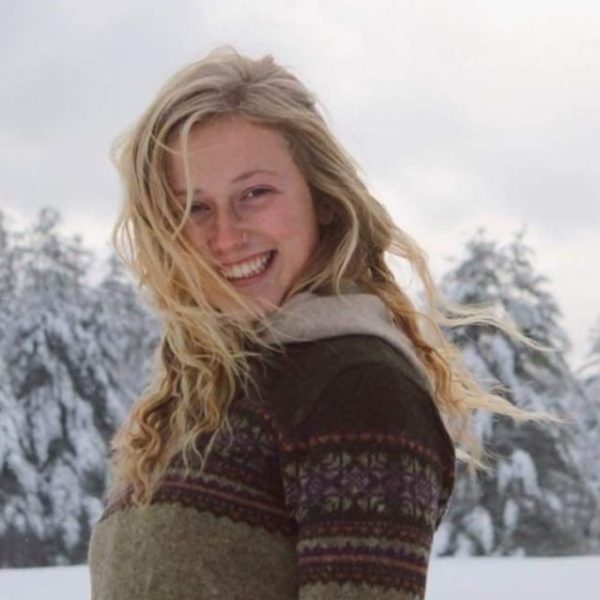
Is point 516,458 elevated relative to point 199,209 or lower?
elevated

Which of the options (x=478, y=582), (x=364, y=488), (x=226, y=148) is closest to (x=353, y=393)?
(x=364, y=488)

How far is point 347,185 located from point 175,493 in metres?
0.43

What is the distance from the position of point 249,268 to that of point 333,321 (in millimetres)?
130

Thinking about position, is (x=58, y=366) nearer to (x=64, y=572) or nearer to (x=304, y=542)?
(x=64, y=572)

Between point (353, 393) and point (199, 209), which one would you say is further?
point (199, 209)

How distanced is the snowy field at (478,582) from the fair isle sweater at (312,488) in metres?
7.40

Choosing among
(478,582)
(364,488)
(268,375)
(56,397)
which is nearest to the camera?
(364,488)

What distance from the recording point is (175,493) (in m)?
1.79

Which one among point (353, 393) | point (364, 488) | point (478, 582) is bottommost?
point (364, 488)

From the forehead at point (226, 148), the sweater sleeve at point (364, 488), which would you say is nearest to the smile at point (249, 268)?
the forehead at point (226, 148)

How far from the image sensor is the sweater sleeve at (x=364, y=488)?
1.63 m

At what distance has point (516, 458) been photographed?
25.7m

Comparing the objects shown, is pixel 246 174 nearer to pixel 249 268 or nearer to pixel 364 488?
pixel 249 268

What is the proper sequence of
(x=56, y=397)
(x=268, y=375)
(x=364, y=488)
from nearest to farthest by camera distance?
(x=364, y=488) → (x=268, y=375) → (x=56, y=397)
